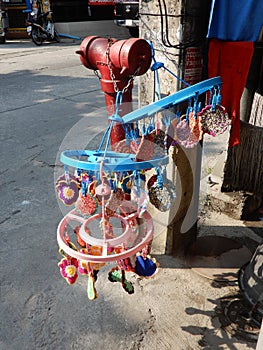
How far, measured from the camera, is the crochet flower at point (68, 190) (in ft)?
5.63

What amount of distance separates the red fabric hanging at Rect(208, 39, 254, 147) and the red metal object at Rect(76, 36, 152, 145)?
27.6 inches

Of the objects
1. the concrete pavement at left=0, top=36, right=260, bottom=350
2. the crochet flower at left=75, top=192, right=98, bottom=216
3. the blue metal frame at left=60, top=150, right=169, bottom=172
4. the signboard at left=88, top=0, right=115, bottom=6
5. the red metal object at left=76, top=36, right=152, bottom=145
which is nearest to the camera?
the blue metal frame at left=60, top=150, right=169, bottom=172

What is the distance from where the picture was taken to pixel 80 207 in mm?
1651

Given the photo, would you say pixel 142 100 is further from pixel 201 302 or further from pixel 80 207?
pixel 201 302

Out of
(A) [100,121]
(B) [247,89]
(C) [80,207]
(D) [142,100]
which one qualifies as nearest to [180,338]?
(C) [80,207]

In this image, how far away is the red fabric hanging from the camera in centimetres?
231

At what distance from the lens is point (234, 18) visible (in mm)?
2219

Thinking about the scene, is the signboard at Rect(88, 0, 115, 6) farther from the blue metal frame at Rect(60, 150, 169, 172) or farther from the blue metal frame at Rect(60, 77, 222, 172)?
the blue metal frame at Rect(60, 150, 169, 172)

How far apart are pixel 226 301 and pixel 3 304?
5.34 ft

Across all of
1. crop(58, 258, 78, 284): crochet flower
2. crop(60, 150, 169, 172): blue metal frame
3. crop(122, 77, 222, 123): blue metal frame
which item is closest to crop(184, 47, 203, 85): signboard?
crop(122, 77, 222, 123): blue metal frame

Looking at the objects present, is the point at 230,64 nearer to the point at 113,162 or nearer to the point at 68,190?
the point at 113,162

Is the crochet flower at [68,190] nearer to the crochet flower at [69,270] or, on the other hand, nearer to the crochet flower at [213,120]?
the crochet flower at [69,270]

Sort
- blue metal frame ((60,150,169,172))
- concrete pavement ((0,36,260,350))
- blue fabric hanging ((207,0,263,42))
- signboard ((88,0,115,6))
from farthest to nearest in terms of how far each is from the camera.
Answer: signboard ((88,0,115,6)) → concrete pavement ((0,36,260,350)) → blue fabric hanging ((207,0,263,42)) → blue metal frame ((60,150,169,172))

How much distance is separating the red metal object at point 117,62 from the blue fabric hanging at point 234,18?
66cm
